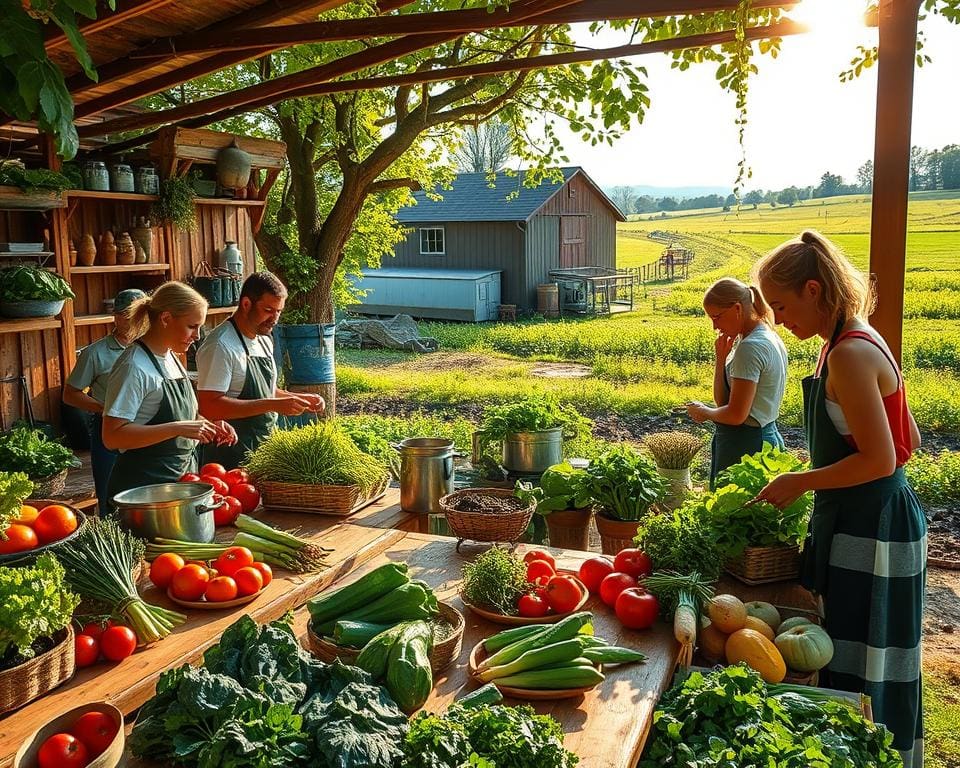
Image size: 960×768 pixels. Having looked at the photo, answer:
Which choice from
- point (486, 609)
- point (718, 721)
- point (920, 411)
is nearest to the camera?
point (718, 721)

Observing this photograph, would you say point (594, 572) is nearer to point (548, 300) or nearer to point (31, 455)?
point (31, 455)

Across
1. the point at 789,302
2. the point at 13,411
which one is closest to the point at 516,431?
the point at 789,302

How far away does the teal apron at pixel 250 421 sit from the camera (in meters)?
5.02

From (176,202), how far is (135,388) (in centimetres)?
439

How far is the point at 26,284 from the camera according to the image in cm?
626

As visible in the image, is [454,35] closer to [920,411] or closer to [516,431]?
[516,431]

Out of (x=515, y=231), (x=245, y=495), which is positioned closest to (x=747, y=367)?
(x=245, y=495)

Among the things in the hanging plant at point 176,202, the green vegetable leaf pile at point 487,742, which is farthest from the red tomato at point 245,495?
the hanging plant at point 176,202

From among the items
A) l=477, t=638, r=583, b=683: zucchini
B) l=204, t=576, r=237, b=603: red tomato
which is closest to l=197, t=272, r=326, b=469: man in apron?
l=204, t=576, r=237, b=603: red tomato

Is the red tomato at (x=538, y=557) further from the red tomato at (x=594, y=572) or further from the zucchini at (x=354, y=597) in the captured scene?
the zucchini at (x=354, y=597)

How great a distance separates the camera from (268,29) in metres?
4.62

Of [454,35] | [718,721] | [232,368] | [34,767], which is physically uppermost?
[454,35]

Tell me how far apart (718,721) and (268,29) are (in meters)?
4.22

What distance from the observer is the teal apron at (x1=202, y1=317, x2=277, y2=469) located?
16.5 feet
